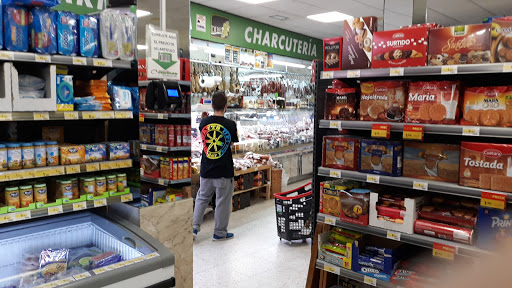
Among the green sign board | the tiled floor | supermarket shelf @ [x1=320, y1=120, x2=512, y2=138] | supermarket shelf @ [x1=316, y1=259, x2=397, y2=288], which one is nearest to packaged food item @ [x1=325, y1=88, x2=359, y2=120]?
supermarket shelf @ [x1=320, y1=120, x2=512, y2=138]

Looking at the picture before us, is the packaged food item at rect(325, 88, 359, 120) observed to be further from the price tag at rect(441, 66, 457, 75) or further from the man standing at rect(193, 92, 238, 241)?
the man standing at rect(193, 92, 238, 241)

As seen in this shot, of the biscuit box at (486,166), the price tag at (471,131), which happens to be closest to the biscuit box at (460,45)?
the price tag at (471,131)

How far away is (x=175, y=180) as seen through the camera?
304 centimetres

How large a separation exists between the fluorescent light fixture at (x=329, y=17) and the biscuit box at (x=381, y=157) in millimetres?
Result: 5682

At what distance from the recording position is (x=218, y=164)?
511 centimetres

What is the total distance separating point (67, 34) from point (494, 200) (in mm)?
2883

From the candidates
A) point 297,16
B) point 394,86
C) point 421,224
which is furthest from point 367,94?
point 297,16

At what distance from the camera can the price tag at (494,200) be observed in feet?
8.61

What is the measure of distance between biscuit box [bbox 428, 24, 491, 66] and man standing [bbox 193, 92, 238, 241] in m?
2.82

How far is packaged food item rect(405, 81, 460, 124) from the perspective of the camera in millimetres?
2871

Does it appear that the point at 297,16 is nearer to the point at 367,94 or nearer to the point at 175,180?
the point at 367,94

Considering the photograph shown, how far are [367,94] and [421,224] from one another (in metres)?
1.07

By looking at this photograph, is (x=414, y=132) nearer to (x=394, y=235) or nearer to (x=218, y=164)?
(x=394, y=235)

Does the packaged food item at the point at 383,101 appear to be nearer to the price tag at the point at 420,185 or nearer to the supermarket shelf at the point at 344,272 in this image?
the price tag at the point at 420,185
